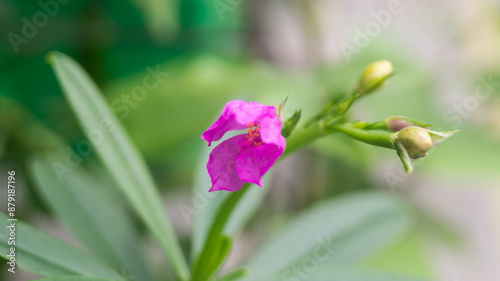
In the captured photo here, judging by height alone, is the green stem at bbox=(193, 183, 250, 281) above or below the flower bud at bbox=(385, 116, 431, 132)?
below

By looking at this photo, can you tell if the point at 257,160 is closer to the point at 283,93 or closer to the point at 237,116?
the point at 237,116

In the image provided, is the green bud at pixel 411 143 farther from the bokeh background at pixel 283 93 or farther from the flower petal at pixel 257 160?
the bokeh background at pixel 283 93

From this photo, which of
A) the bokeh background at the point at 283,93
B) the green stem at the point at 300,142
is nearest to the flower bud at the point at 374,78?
the green stem at the point at 300,142

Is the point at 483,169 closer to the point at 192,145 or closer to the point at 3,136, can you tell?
the point at 192,145

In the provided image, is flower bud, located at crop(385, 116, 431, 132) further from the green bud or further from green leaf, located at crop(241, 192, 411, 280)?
green leaf, located at crop(241, 192, 411, 280)

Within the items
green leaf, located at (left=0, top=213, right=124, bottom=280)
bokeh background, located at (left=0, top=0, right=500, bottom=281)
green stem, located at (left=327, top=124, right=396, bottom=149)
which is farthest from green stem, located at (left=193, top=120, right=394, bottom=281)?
bokeh background, located at (left=0, top=0, right=500, bottom=281)

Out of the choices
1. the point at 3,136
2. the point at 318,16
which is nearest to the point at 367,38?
the point at 318,16

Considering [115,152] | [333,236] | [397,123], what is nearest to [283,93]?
[333,236]
